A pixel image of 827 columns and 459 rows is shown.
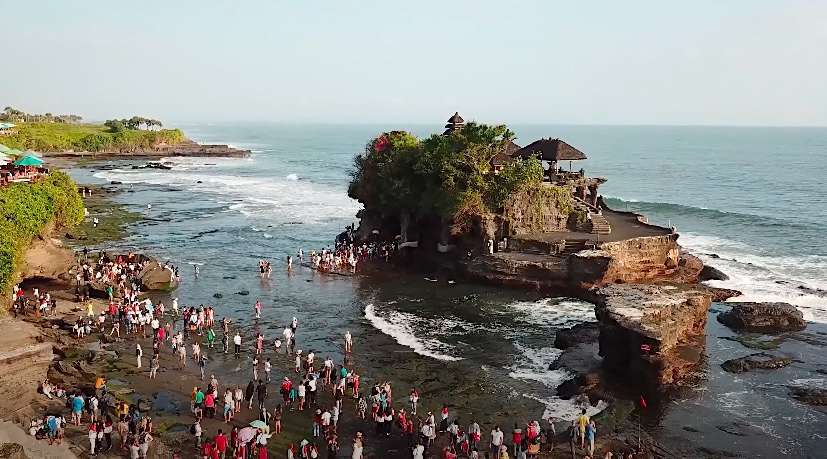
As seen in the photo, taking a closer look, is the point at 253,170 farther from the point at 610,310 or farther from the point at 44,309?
the point at 610,310

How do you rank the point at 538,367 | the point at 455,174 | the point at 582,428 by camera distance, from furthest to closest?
the point at 455,174
the point at 538,367
the point at 582,428

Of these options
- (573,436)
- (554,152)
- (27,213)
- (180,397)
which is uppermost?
(554,152)

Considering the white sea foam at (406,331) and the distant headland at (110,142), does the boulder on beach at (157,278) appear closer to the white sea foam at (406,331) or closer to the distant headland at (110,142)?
the white sea foam at (406,331)

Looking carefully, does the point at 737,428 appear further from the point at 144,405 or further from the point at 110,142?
the point at 110,142

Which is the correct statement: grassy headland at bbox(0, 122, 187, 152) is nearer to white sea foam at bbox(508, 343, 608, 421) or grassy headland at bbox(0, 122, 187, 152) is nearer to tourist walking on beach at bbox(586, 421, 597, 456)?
white sea foam at bbox(508, 343, 608, 421)

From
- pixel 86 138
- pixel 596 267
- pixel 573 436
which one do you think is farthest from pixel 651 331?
pixel 86 138

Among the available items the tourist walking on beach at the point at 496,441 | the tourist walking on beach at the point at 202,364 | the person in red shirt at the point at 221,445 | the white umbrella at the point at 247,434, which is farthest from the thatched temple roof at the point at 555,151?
the person in red shirt at the point at 221,445

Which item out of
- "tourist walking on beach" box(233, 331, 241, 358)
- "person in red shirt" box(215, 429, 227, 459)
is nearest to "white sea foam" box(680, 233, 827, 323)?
"tourist walking on beach" box(233, 331, 241, 358)

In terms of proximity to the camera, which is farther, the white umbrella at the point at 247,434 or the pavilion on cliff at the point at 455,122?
the pavilion on cliff at the point at 455,122
